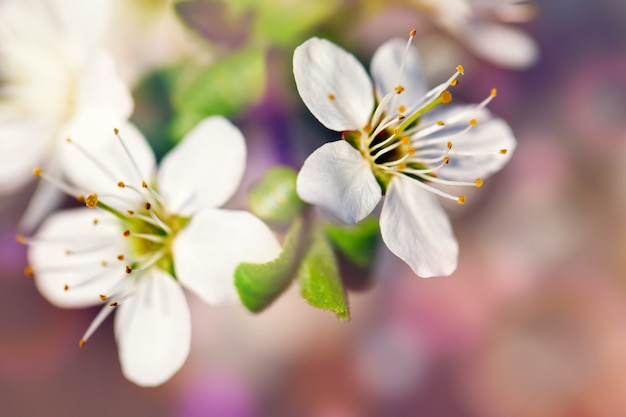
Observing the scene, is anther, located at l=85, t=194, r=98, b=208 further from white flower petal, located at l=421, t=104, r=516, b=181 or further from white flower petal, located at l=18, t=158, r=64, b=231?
white flower petal, located at l=421, t=104, r=516, b=181

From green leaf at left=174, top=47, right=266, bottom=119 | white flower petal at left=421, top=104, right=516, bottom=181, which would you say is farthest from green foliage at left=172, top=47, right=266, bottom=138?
white flower petal at left=421, top=104, right=516, bottom=181

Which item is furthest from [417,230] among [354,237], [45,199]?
[45,199]

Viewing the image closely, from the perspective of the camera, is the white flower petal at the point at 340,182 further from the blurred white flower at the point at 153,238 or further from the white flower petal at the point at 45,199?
the white flower petal at the point at 45,199

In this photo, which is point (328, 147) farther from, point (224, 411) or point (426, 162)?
point (224, 411)

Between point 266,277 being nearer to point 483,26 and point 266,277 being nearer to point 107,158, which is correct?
point 107,158

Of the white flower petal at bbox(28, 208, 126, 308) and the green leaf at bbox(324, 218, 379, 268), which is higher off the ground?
the green leaf at bbox(324, 218, 379, 268)

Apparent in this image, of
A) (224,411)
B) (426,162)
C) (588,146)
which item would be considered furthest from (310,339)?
(588,146)

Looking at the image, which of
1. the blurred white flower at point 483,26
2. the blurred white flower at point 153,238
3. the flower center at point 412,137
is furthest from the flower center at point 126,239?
the blurred white flower at point 483,26
